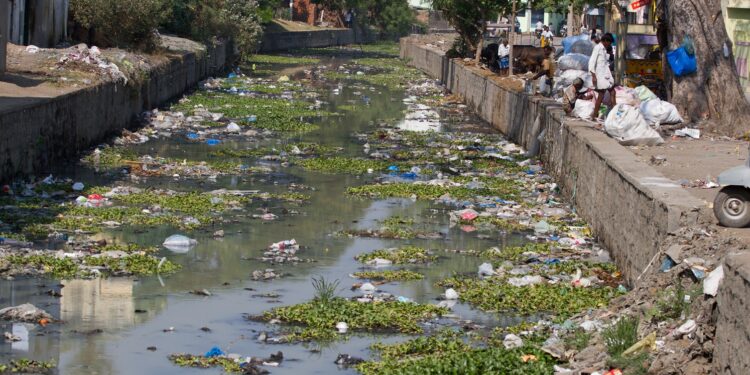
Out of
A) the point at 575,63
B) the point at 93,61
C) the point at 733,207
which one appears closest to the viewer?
the point at 733,207

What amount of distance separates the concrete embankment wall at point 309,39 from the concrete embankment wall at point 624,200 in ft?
107

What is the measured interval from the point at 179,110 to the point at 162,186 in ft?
31.4

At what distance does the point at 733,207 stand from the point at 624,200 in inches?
70.6

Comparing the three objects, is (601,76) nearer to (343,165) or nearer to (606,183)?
(343,165)

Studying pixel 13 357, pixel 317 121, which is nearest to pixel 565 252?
pixel 13 357

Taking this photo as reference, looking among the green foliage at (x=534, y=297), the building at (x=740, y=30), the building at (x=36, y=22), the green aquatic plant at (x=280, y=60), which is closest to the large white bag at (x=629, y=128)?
the green foliage at (x=534, y=297)

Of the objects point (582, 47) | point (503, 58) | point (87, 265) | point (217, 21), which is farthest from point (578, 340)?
point (217, 21)

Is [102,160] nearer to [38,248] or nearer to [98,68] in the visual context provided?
[98,68]

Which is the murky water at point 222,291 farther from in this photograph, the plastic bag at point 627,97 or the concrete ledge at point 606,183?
the plastic bag at point 627,97

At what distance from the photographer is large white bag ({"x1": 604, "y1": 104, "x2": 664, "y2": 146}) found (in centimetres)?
1509

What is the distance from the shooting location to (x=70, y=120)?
56.3 feet

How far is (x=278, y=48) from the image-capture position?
54.1 m

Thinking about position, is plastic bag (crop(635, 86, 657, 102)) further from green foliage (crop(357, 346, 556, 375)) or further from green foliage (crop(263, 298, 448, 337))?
green foliage (crop(357, 346, 556, 375))

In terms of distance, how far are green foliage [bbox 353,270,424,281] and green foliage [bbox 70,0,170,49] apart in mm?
16190
